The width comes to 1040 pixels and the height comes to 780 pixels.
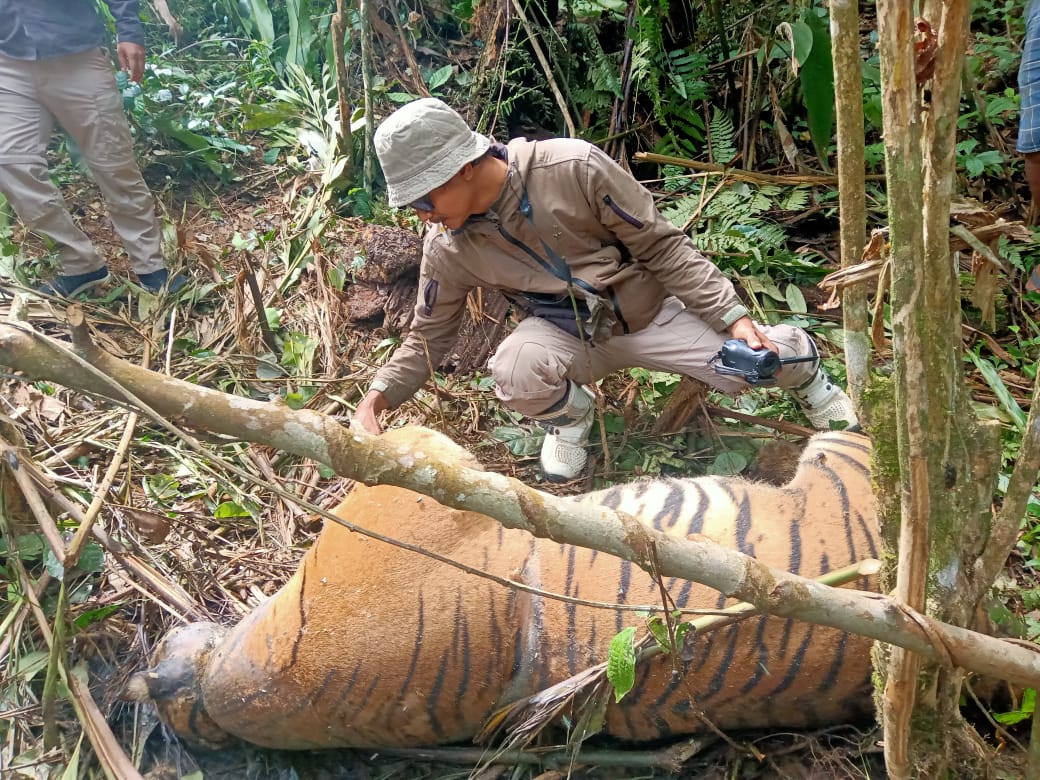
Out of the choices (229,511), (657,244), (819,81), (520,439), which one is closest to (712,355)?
(657,244)

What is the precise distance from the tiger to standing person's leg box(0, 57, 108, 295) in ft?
9.89

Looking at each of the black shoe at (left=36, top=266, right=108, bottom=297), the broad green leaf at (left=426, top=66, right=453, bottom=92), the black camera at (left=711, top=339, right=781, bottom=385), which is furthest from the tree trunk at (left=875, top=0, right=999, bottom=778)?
the black shoe at (left=36, top=266, right=108, bottom=297)

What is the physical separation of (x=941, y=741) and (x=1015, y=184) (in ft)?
12.5

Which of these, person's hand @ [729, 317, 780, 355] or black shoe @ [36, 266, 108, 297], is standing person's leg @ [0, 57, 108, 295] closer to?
black shoe @ [36, 266, 108, 297]

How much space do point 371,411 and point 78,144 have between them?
268cm

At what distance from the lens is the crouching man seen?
10.3ft

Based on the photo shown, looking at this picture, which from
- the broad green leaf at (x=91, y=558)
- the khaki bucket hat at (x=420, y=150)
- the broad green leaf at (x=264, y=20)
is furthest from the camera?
the broad green leaf at (x=264, y=20)

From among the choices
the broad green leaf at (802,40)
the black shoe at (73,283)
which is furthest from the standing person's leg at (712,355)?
the black shoe at (73,283)

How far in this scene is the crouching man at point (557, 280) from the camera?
3127 millimetres

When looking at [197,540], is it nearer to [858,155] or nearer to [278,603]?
[278,603]

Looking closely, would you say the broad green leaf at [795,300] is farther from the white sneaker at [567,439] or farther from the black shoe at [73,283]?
the black shoe at [73,283]

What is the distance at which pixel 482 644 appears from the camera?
2494 millimetres

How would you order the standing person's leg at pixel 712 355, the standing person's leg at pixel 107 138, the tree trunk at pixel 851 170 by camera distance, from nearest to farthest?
the tree trunk at pixel 851 170 < the standing person's leg at pixel 712 355 < the standing person's leg at pixel 107 138

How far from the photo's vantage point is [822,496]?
103 inches
